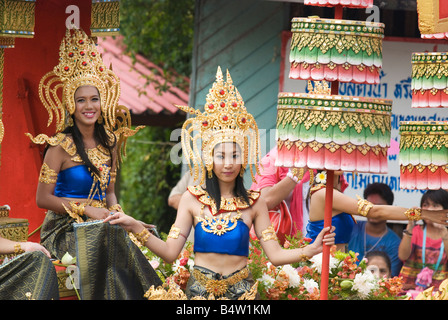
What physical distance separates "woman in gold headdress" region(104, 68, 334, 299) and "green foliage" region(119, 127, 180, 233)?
6.16 meters

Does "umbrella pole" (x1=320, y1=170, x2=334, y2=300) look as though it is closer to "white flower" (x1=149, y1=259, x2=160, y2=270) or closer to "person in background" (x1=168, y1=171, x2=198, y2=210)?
"white flower" (x1=149, y1=259, x2=160, y2=270)

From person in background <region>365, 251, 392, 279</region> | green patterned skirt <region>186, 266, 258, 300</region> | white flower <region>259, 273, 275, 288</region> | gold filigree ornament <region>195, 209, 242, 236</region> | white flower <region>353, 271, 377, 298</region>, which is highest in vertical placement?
gold filigree ornament <region>195, 209, 242, 236</region>

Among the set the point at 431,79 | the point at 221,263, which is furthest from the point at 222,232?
the point at 431,79

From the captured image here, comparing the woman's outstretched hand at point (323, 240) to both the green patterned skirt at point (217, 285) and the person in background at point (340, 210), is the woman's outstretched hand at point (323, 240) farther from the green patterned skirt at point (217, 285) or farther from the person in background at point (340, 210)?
the person in background at point (340, 210)

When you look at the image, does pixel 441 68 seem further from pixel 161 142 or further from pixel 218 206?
pixel 161 142

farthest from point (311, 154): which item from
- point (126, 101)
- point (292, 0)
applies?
point (126, 101)

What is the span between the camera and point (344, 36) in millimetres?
4832

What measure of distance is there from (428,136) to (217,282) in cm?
142

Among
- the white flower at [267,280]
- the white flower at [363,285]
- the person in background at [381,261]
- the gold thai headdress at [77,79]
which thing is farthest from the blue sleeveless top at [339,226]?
the person in background at [381,261]

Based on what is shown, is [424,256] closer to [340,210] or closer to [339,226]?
[339,226]

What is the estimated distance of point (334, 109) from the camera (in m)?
4.74

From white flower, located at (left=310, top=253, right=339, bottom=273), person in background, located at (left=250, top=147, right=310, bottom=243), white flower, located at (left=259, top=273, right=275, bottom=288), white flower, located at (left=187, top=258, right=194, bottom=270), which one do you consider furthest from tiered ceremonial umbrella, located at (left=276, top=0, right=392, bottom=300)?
person in background, located at (left=250, top=147, right=310, bottom=243)

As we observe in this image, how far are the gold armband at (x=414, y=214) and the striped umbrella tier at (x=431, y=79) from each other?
61cm

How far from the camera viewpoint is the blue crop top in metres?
5.05
